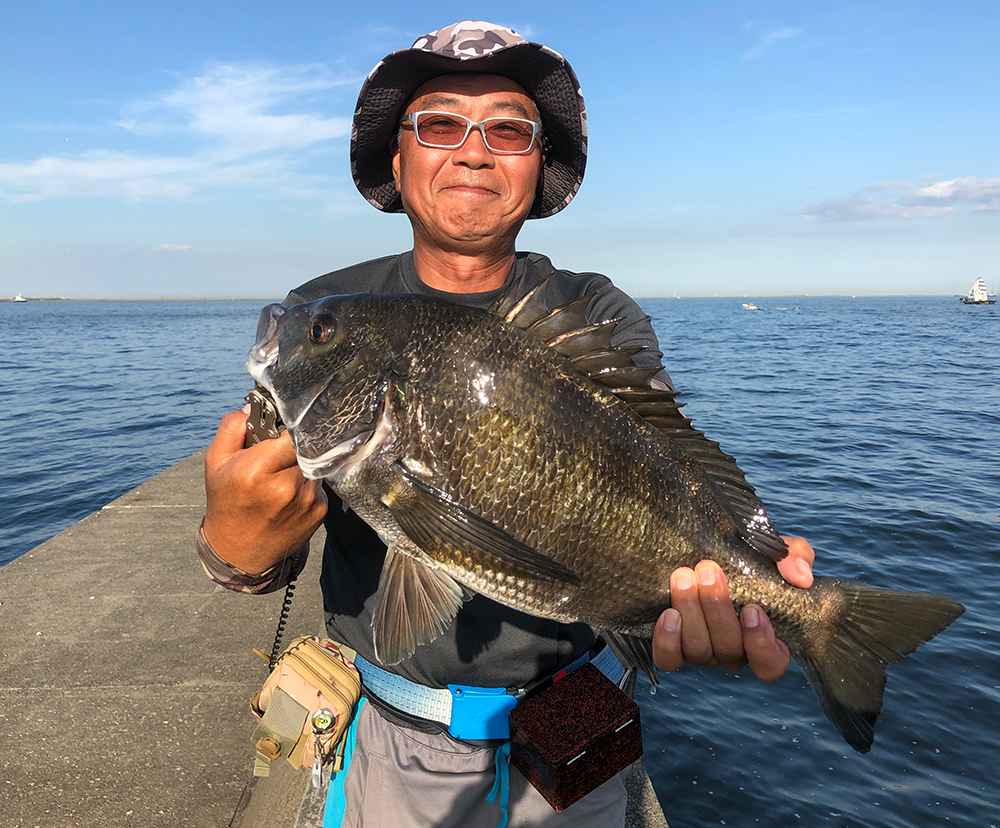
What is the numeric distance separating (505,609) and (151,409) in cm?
2609

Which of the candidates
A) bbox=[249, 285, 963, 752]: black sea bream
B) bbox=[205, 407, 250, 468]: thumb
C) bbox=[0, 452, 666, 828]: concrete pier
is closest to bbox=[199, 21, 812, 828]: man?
bbox=[205, 407, 250, 468]: thumb

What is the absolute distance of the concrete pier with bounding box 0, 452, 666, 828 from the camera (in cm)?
361

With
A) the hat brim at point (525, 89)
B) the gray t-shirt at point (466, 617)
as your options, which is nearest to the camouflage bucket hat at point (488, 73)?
the hat brim at point (525, 89)

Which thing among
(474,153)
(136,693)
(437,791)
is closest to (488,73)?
(474,153)

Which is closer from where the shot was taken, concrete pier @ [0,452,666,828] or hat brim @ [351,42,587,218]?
hat brim @ [351,42,587,218]

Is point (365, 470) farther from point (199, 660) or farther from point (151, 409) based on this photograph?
point (151, 409)

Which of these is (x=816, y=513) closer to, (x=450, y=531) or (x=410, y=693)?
(x=410, y=693)

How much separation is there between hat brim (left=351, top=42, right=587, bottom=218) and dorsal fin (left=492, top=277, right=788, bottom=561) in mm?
1383

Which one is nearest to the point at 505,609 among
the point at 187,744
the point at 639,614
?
the point at 639,614

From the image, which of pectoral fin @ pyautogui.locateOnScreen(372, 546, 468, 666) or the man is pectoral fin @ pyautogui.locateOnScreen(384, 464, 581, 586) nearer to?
pectoral fin @ pyautogui.locateOnScreen(372, 546, 468, 666)

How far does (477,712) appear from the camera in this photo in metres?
2.74

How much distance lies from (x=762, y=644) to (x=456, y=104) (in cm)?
280

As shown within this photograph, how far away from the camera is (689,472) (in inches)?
99.8

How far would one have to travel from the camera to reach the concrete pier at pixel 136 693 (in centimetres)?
361
